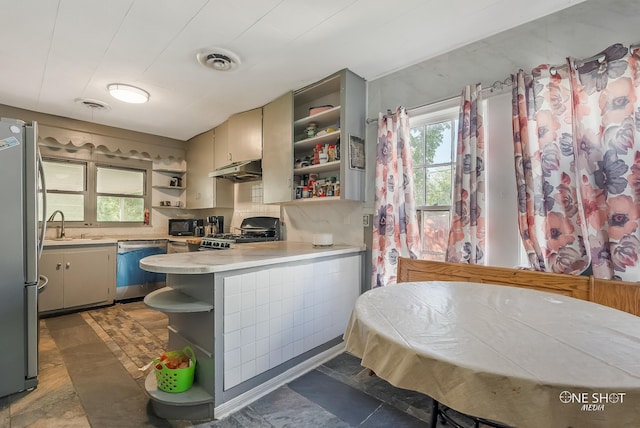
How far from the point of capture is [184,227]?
4.58 m

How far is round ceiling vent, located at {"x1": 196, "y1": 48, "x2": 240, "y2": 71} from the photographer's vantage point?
88.8 inches

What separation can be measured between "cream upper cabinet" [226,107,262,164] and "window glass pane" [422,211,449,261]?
190cm

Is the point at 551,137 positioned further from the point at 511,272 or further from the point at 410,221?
the point at 410,221

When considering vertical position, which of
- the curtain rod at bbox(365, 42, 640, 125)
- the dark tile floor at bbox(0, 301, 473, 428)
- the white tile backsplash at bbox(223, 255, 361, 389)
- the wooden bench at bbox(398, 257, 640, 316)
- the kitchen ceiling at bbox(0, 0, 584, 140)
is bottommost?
Answer: the dark tile floor at bbox(0, 301, 473, 428)

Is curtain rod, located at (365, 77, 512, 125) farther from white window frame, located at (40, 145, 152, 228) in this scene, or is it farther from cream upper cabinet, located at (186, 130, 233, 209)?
white window frame, located at (40, 145, 152, 228)

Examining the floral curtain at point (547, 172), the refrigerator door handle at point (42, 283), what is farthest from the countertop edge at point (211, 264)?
the floral curtain at point (547, 172)

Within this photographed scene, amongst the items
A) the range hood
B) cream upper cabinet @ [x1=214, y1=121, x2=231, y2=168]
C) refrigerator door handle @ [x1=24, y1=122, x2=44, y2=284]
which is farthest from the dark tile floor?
cream upper cabinet @ [x1=214, y1=121, x2=231, y2=168]

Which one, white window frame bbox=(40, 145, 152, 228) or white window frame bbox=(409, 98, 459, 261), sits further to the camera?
white window frame bbox=(40, 145, 152, 228)

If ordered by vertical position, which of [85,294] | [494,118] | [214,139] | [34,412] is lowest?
[34,412]

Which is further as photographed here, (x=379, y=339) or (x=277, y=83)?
(x=277, y=83)

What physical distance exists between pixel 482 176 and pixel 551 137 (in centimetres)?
40

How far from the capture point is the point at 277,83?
2.75m

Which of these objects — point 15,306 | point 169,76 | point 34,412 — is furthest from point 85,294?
point 169,76

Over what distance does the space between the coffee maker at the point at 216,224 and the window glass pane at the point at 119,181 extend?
123 cm
